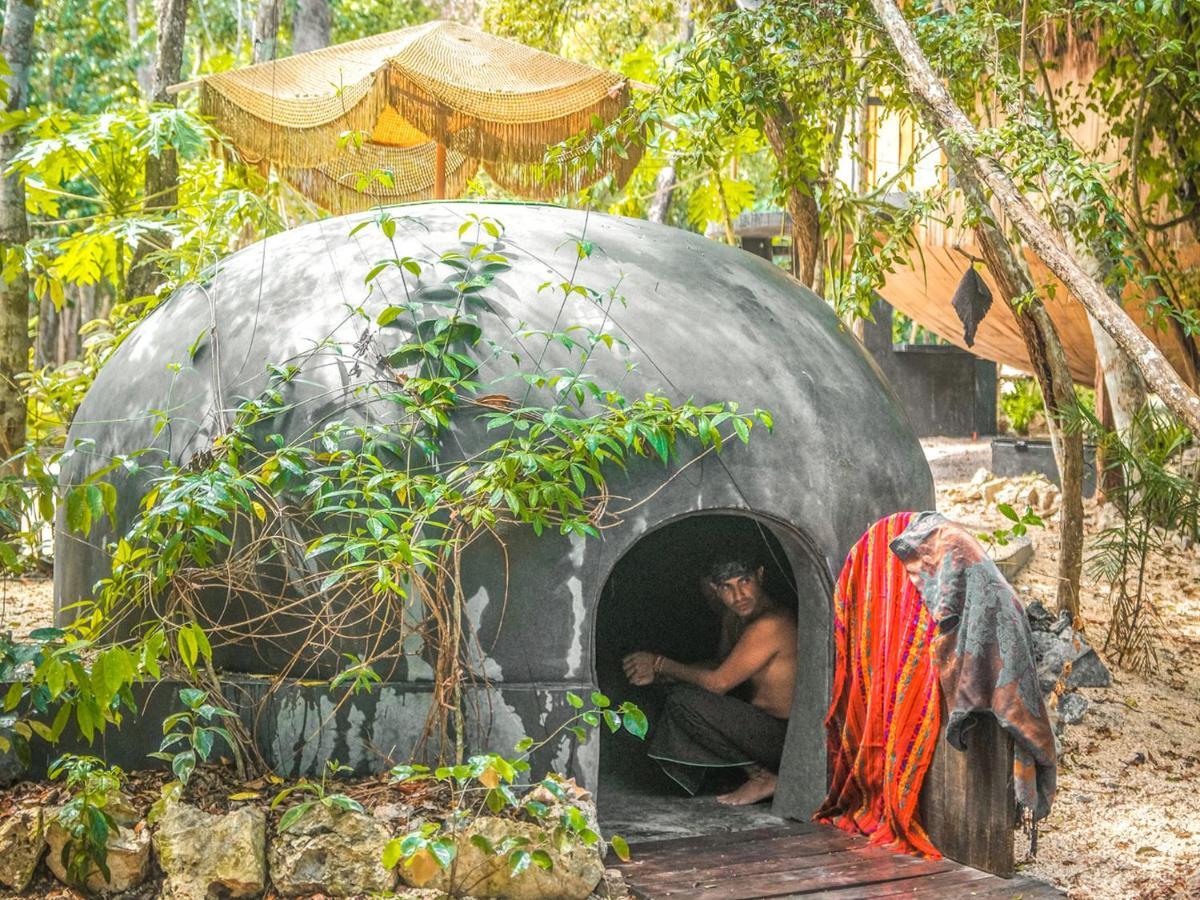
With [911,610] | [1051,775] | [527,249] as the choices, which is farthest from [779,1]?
[1051,775]

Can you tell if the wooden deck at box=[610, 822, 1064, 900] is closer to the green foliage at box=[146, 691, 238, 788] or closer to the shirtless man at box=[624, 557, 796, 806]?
the shirtless man at box=[624, 557, 796, 806]

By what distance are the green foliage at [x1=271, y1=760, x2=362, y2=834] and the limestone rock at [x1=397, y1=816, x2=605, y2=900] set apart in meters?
0.30

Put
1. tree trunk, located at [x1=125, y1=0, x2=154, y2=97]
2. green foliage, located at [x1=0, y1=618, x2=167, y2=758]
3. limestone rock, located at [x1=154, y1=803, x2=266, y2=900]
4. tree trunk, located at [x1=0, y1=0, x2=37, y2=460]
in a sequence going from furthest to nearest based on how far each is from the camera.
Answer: tree trunk, located at [x1=125, y1=0, x2=154, y2=97], tree trunk, located at [x1=0, y1=0, x2=37, y2=460], limestone rock, located at [x1=154, y1=803, x2=266, y2=900], green foliage, located at [x1=0, y1=618, x2=167, y2=758]

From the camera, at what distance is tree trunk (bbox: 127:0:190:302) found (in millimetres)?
9773

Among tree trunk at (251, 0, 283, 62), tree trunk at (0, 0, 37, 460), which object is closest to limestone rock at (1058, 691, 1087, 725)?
tree trunk at (0, 0, 37, 460)

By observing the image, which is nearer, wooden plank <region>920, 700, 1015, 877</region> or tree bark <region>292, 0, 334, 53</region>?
wooden plank <region>920, 700, 1015, 877</region>

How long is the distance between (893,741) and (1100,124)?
7.41 metres

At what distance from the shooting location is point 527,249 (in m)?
5.86

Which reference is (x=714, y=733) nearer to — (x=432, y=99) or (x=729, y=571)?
(x=729, y=571)

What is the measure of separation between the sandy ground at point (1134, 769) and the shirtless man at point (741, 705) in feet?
3.82

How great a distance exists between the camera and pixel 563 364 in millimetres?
5344

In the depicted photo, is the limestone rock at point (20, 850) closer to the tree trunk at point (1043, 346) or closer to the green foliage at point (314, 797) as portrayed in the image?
the green foliage at point (314, 797)

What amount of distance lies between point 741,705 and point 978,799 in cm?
136

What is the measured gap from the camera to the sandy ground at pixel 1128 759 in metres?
5.44
